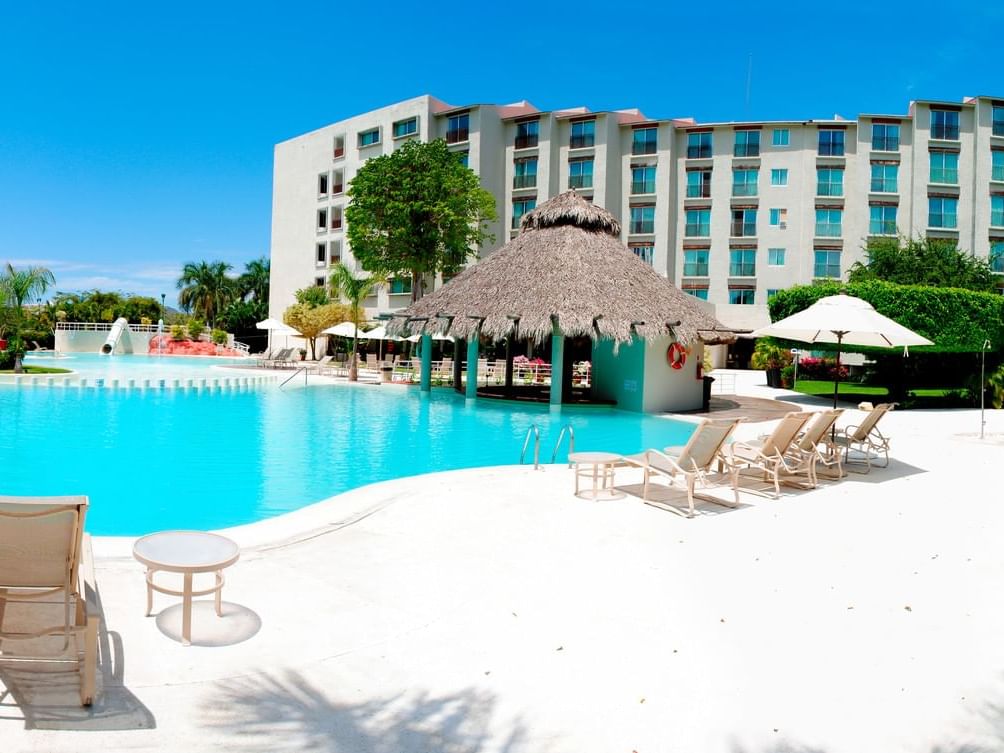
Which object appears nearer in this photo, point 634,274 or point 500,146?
point 634,274

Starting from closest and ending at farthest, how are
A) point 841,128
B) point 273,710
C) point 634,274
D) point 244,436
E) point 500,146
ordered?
point 273,710, point 244,436, point 634,274, point 841,128, point 500,146

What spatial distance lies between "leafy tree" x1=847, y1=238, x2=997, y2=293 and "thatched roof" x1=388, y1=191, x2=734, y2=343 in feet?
64.3

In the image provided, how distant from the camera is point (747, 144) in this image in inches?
1879

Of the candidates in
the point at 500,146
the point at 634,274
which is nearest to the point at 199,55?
the point at 634,274

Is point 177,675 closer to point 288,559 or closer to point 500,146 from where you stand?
point 288,559

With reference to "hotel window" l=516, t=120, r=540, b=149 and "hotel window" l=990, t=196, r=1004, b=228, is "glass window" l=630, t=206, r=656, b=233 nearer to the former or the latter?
"hotel window" l=516, t=120, r=540, b=149

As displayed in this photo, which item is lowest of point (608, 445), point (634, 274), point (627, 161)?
point (608, 445)

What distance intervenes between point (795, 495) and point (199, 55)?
27.3 meters

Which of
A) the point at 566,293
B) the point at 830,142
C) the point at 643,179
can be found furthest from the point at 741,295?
the point at 566,293

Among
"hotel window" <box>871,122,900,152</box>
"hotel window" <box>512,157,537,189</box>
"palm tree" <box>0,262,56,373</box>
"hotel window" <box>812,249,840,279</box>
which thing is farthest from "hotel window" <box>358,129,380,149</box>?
"hotel window" <box>871,122,900,152</box>

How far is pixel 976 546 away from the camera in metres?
6.49

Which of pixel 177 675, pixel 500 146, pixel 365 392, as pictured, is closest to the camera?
pixel 177 675

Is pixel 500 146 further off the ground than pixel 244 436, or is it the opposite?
pixel 500 146

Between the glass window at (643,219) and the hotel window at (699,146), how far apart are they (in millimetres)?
4478
